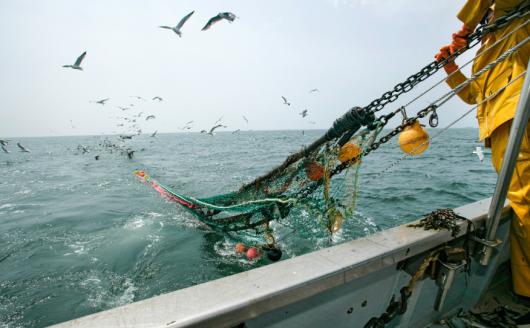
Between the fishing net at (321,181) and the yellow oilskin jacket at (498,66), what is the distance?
1123 mm

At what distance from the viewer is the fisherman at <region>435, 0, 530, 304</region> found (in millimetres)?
2589

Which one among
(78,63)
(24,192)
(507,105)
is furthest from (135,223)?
(24,192)

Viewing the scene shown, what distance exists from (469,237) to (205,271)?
4819 mm

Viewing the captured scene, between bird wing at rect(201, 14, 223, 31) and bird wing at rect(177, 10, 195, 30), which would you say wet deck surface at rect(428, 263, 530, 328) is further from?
bird wing at rect(177, 10, 195, 30)

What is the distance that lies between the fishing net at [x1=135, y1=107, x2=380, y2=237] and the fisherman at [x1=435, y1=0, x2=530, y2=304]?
1165mm

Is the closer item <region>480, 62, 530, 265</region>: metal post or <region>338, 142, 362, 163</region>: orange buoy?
<region>480, 62, 530, 265</region>: metal post

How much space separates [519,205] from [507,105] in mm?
980

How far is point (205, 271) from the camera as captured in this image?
5797 millimetres

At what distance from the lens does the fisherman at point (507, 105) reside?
259cm

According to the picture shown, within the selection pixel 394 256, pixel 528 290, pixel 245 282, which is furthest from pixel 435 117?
pixel 245 282

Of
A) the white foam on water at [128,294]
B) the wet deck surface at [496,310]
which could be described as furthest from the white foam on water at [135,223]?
the wet deck surface at [496,310]

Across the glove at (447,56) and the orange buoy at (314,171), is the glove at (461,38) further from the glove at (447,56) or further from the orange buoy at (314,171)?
the orange buoy at (314,171)

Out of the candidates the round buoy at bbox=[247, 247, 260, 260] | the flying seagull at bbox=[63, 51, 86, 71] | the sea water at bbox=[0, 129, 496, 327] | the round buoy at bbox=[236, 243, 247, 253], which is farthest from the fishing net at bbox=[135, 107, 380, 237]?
the flying seagull at bbox=[63, 51, 86, 71]

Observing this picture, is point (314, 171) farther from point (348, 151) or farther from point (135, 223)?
point (135, 223)
